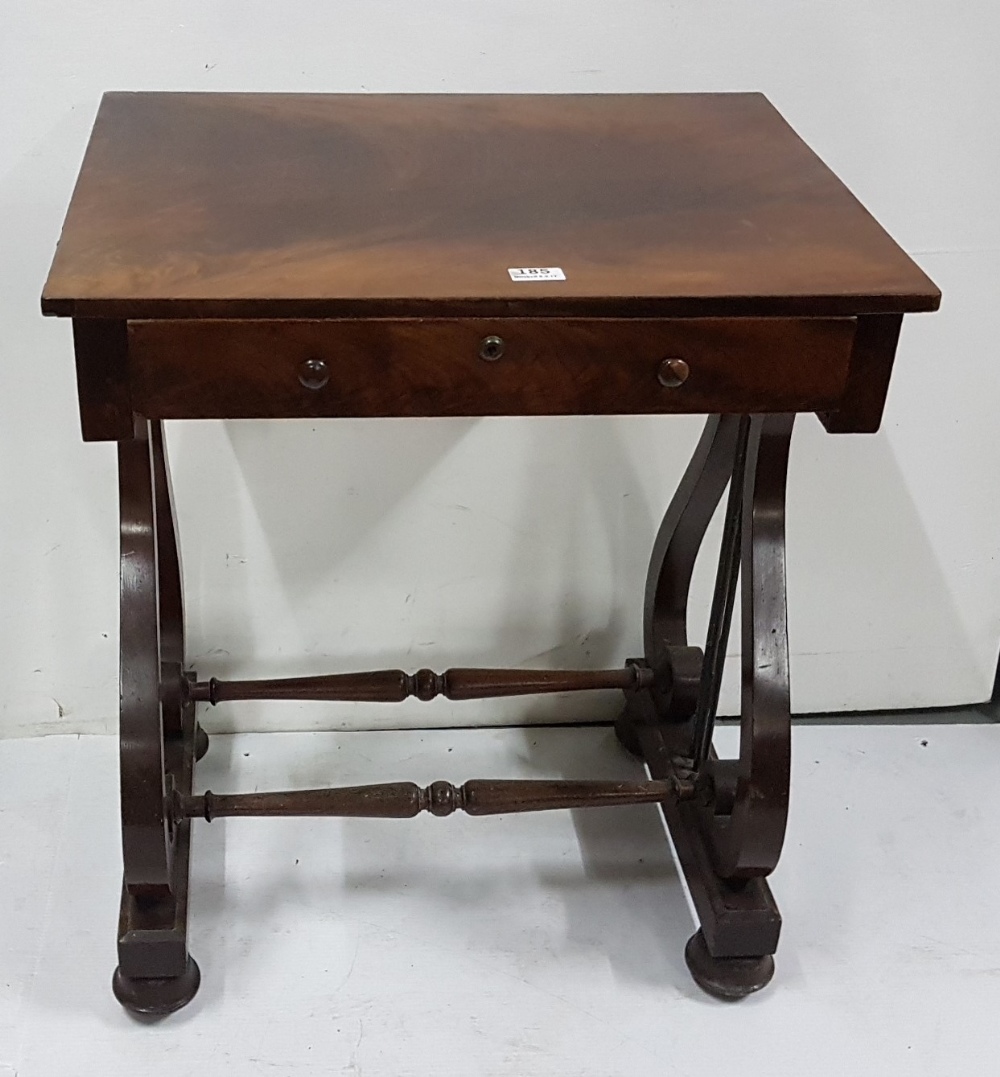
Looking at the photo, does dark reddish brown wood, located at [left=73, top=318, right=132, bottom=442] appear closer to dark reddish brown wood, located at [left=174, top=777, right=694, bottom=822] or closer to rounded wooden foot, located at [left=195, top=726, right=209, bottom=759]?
dark reddish brown wood, located at [left=174, top=777, right=694, bottom=822]

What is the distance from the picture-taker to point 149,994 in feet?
4.47

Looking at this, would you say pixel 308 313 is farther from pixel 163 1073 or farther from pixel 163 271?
pixel 163 1073

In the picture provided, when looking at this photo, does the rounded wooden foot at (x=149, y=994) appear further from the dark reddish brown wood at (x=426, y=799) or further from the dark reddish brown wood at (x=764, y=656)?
the dark reddish brown wood at (x=764, y=656)

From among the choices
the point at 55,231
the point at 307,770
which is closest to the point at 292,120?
the point at 55,231

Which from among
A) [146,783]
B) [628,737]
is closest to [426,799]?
[146,783]

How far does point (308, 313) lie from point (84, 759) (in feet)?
2.92

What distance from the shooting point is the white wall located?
1437 millimetres

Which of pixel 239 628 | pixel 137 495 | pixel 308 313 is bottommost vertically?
pixel 239 628

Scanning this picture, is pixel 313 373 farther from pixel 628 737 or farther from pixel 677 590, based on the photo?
pixel 628 737

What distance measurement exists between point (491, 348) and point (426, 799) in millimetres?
548

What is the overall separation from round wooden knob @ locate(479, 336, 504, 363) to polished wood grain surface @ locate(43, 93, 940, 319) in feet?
0.08

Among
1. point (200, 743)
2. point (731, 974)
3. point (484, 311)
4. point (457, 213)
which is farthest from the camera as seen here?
point (200, 743)

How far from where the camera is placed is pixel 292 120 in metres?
1.30

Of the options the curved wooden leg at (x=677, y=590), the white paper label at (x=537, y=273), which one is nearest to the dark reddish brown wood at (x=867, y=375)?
the white paper label at (x=537, y=273)
